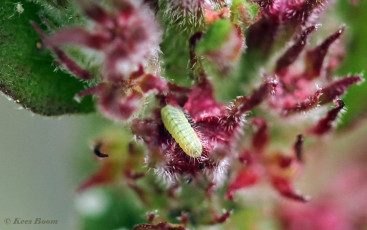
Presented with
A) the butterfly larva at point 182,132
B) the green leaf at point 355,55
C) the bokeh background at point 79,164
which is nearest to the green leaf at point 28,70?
the bokeh background at point 79,164

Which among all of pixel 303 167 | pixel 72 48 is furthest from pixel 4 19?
pixel 303 167

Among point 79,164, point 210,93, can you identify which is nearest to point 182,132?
point 210,93

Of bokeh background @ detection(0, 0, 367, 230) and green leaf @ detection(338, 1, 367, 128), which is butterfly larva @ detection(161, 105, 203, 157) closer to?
bokeh background @ detection(0, 0, 367, 230)

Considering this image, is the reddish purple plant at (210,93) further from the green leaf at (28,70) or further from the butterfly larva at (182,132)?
the green leaf at (28,70)

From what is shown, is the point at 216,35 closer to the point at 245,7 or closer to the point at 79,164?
the point at 245,7

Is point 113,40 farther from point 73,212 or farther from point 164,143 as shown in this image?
point 73,212

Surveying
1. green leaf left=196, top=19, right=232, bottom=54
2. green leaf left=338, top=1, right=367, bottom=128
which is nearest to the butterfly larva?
green leaf left=196, top=19, right=232, bottom=54
